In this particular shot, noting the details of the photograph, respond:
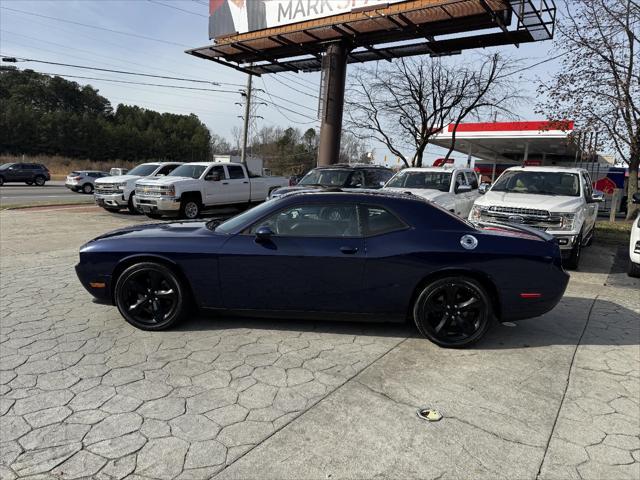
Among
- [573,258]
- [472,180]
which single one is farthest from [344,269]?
[472,180]

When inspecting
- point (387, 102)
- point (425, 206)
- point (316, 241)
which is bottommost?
point (316, 241)

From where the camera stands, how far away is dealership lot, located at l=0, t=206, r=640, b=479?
247 cm

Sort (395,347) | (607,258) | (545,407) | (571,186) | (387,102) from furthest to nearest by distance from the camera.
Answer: (387,102), (607,258), (571,186), (395,347), (545,407)

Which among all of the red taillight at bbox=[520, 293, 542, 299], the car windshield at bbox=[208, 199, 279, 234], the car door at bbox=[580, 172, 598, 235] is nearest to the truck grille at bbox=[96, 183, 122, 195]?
the car windshield at bbox=[208, 199, 279, 234]

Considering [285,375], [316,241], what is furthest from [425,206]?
[285,375]

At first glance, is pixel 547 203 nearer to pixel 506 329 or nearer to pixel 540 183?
pixel 540 183

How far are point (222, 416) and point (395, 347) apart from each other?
1.82 m

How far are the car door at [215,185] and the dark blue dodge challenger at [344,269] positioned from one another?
9.37m

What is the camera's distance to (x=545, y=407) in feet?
10.3

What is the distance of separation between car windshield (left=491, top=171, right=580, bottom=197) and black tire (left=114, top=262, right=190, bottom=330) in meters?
7.22

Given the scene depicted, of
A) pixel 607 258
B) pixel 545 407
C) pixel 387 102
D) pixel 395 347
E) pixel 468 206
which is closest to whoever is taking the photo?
pixel 545 407

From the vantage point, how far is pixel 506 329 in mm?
4707

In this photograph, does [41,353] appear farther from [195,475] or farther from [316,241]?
[316,241]

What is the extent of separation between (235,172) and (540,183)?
923cm
